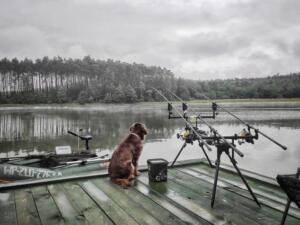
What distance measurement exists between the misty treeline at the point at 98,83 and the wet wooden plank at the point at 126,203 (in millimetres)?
54251

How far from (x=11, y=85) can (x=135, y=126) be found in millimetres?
79011

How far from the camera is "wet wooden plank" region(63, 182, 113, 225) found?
3303mm

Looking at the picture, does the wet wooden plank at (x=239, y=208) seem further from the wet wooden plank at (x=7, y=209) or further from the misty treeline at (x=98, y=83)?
the misty treeline at (x=98, y=83)

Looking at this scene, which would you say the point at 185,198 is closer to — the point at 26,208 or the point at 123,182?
the point at 123,182

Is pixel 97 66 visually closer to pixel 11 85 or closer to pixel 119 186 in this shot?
pixel 11 85

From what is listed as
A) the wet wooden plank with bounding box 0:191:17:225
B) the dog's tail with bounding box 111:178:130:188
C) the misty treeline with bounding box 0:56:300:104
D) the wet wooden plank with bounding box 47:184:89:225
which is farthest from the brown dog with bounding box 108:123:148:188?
the misty treeline with bounding box 0:56:300:104

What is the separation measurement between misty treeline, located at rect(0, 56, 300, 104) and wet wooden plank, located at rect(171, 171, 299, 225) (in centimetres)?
5454

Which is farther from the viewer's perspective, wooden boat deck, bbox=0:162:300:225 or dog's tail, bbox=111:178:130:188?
dog's tail, bbox=111:178:130:188

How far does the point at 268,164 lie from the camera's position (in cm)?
1073

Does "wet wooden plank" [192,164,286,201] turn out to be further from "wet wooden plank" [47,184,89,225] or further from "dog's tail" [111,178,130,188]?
"wet wooden plank" [47,184,89,225]

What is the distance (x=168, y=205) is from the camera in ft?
12.2

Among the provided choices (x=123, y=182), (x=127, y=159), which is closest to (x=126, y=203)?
(x=123, y=182)

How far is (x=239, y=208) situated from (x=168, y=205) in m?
0.84

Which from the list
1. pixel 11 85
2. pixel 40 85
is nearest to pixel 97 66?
pixel 40 85
